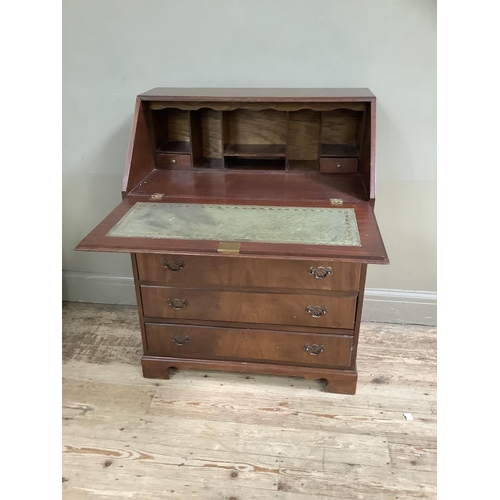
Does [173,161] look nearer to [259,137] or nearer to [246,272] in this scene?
[259,137]

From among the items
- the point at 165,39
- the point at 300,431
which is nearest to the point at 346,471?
the point at 300,431

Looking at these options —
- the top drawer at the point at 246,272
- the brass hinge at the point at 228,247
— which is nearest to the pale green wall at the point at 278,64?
the top drawer at the point at 246,272

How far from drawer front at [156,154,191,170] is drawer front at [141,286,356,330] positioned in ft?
1.93

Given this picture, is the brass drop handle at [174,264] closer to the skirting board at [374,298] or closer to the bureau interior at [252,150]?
the bureau interior at [252,150]

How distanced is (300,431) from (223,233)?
82 centimetres

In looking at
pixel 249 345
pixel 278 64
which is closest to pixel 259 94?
pixel 278 64

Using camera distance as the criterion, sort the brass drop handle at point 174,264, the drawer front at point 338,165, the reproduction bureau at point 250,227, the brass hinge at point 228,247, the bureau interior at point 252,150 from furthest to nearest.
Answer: the drawer front at point 338,165
the bureau interior at point 252,150
the brass drop handle at point 174,264
the reproduction bureau at point 250,227
the brass hinge at point 228,247

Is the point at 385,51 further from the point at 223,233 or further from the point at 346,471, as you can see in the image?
the point at 346,471

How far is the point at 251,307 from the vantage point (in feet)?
5.79

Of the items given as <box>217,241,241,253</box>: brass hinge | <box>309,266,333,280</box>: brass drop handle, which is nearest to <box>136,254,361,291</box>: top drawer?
<box>309,266,333,280</box>: brass drop handle

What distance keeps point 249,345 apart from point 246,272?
35 centimetres

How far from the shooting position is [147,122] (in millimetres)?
1960

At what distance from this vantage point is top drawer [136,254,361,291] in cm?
165

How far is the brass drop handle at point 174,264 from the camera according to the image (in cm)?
172
